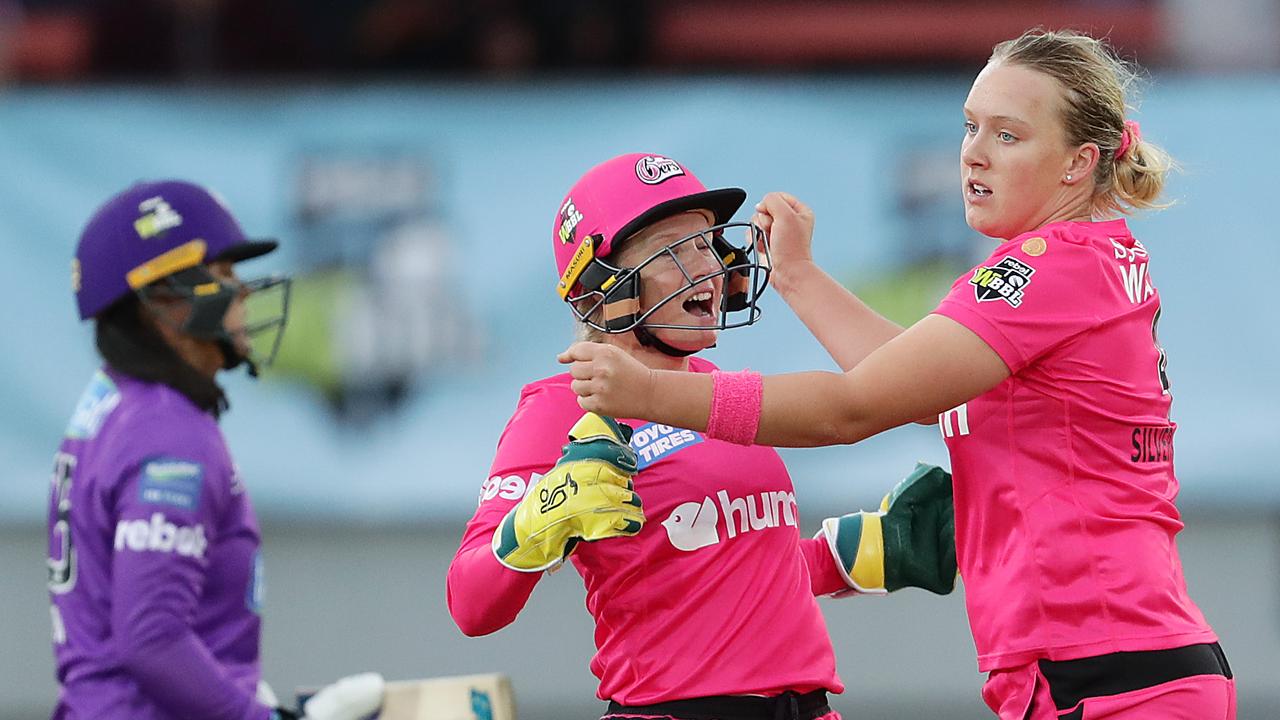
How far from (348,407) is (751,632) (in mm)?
4946

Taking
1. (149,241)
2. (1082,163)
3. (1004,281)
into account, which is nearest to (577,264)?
(1004,281)

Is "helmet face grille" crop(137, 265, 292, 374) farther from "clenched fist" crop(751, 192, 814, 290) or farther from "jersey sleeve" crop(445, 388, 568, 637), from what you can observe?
"clenched fist" crop(751, 192, 814, 290)

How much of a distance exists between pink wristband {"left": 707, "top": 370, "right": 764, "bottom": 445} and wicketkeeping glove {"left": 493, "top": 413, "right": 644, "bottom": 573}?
219 millimetres

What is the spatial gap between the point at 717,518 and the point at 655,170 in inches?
31.5

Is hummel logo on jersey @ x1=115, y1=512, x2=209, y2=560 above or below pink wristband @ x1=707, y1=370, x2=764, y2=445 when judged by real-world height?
below

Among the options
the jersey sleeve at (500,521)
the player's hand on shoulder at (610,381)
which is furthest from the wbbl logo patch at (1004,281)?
the jersey sleeve at (500,521)

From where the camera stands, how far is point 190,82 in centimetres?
843

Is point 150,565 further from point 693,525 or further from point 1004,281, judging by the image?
point 1004,281

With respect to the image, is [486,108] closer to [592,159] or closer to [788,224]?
[592,159]

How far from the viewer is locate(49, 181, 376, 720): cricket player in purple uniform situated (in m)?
4.18

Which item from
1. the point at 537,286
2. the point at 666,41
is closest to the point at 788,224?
the point at 537,286

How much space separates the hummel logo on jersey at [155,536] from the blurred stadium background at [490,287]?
12.7 feet

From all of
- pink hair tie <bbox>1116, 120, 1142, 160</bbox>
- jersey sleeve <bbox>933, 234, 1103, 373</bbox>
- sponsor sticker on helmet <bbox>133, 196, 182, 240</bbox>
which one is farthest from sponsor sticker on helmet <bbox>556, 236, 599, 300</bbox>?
sponsor sticker on helmet <bbox>133, 196, 182, 240</bbox>

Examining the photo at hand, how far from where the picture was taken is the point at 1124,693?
3178 mm
